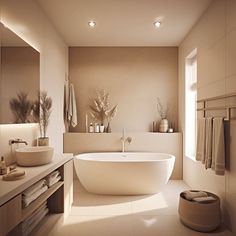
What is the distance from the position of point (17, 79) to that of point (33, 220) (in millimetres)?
1492

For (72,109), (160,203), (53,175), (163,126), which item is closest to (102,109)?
(72,109)

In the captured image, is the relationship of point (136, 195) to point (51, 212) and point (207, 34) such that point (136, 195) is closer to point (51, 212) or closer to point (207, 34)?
point (51, 212)

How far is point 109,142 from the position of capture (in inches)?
168

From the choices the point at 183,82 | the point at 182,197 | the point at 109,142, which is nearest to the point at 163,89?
the point at 183,82

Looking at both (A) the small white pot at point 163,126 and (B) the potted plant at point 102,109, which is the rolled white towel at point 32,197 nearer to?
(B) the potted plant at point 102,109

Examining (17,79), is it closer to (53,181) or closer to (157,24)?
(53,181)

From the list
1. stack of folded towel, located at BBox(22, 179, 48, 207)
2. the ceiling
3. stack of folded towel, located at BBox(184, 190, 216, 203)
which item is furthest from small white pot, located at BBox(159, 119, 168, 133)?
stack of folded towel, located at BBox(22, 179, 48, 207)

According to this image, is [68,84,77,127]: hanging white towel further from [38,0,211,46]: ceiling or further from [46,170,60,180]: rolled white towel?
[46,170,60,180]: rolled white towel

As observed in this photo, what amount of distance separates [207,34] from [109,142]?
100 inches

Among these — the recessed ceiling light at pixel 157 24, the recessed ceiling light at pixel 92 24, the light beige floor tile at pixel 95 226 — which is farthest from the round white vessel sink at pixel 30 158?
the recessed ceiling light at pixel 157 24

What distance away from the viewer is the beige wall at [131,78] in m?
4.55

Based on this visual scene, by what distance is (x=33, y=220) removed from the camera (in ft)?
7.14

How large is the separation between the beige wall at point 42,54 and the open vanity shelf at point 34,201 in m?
0.52

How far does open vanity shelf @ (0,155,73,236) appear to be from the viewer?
1.31 meters
